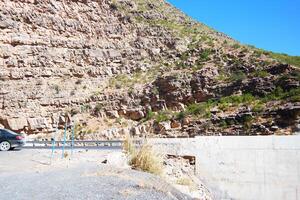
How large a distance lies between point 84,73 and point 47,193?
3736 cm

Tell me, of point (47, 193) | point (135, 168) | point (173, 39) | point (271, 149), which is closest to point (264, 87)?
point (173, 39)

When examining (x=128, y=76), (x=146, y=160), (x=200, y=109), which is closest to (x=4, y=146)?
(x=146, y=160)

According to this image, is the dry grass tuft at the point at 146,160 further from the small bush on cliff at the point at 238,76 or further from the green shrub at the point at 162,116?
the small bush on cliff at the point at 238,76

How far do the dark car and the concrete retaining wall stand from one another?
11033 mm

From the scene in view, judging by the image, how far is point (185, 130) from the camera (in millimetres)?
33875

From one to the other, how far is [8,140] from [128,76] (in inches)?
918

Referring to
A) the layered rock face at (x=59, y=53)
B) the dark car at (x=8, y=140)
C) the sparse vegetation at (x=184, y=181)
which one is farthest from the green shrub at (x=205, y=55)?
the sparse vegetation at (x=184, y=181)

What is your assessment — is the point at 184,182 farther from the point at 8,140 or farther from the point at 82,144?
the point at 82,144

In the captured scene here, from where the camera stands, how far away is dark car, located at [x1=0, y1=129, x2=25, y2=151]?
75.6ft

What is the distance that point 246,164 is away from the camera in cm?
1564

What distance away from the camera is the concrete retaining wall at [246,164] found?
49.9 feet

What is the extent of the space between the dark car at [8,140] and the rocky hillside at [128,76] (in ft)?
38.3

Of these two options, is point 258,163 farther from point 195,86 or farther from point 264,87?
point 195,86

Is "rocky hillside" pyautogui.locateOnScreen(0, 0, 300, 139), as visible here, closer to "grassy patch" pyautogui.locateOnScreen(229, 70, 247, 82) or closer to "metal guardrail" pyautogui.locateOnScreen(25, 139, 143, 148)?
"grassy patch" pyautogui.locateOnScreen(229, 70, 247, 82)
